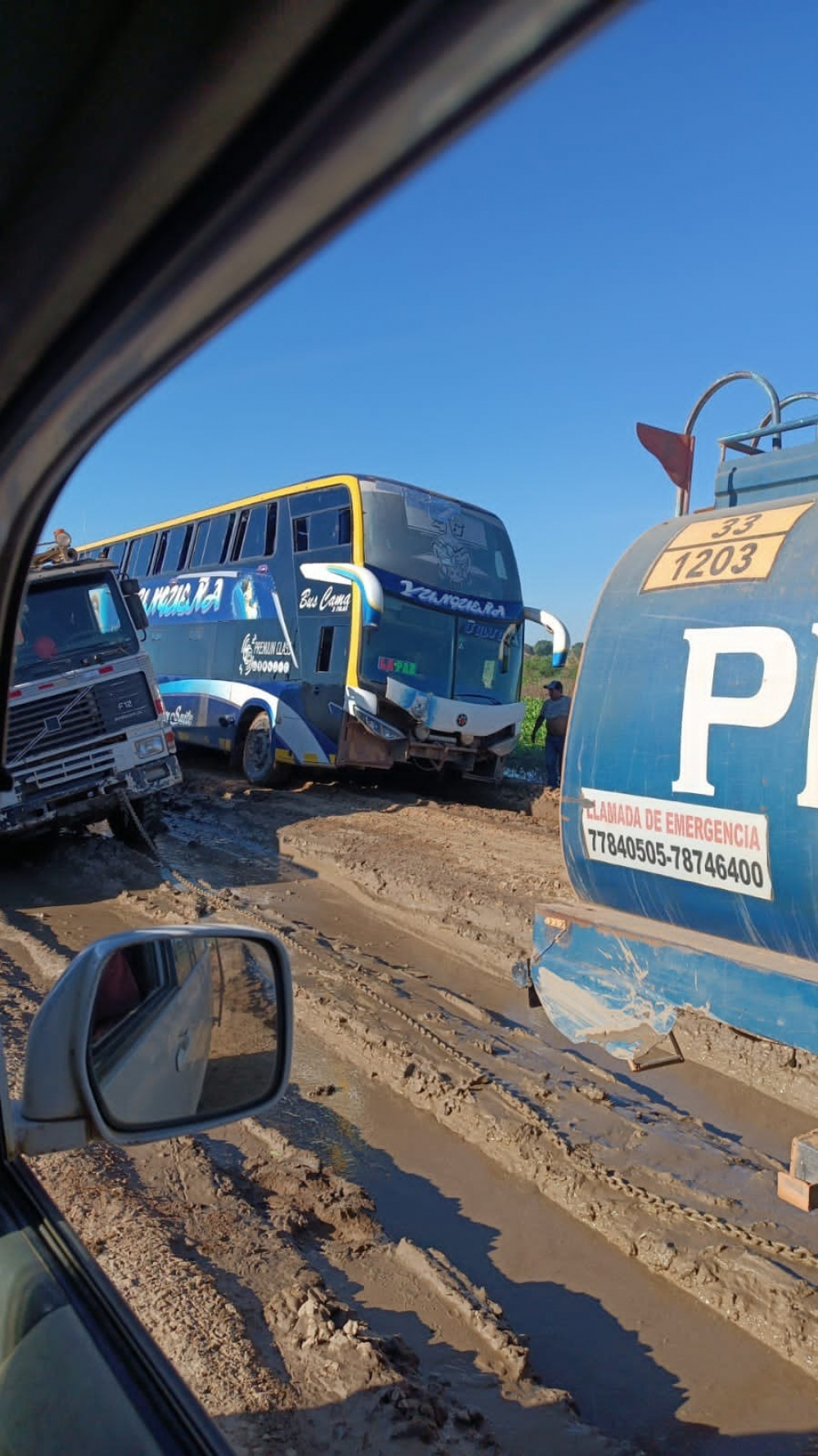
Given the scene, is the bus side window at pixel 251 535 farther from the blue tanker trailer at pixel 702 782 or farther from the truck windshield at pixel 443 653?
the blue tanker trailer at pixel 702 782

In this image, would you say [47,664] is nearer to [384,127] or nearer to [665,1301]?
[665,1301]

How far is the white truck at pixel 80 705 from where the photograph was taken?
28.7ft

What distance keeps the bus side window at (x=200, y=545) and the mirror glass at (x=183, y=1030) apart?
1448cm

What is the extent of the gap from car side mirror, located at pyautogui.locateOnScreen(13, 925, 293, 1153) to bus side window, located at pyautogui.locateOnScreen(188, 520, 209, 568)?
571 inches

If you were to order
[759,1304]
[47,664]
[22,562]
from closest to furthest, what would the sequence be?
[22,562] < [759,1304] < [47,664]

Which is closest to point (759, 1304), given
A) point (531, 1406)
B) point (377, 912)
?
point (531, 1406)

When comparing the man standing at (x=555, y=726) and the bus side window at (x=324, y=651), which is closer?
the bus side window at (x=324, y=651)

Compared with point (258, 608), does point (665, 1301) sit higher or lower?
lower

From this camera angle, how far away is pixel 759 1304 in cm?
318

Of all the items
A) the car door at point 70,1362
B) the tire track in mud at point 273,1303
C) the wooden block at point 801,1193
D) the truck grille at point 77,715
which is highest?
the car door at point 70,1362

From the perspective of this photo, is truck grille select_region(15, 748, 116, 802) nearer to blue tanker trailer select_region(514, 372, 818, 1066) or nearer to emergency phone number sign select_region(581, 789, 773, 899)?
blue tanker trailer select_region(514, 372, 818, 1066)

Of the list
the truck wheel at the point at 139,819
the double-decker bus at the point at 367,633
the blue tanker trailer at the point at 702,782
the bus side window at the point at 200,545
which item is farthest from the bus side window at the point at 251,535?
the blue tanker trailer at the point at 702,782

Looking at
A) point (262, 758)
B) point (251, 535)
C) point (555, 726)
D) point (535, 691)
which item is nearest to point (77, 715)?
point (262, 758)

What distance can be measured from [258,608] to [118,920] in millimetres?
6758
